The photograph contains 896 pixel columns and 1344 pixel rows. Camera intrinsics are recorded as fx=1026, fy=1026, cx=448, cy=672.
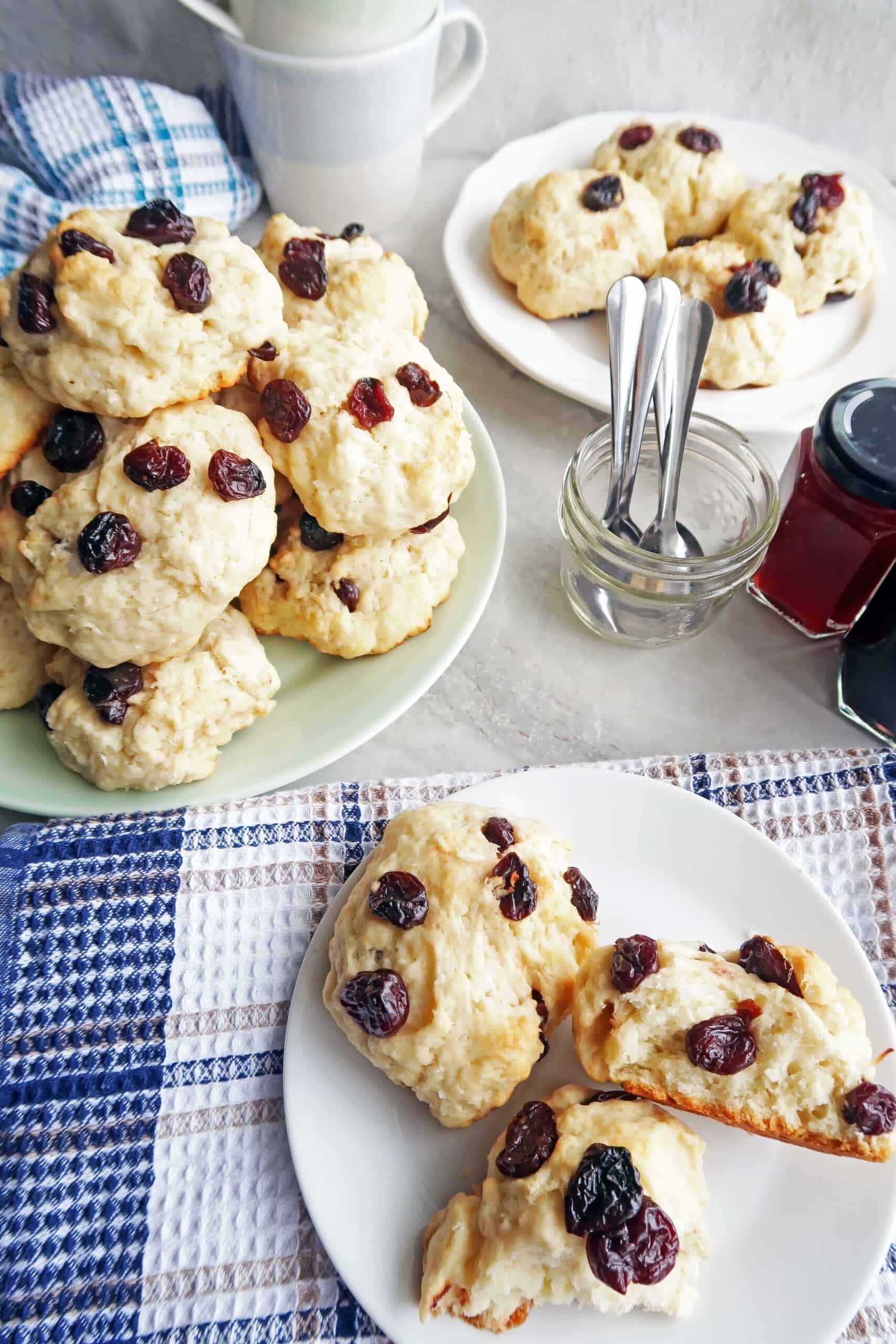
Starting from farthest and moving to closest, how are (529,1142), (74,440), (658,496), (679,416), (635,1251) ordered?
(658,496) → (679,416) → (74,440) → (529,1142) → (635,1251)

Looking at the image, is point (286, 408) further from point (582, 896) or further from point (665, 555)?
point (582, 896)

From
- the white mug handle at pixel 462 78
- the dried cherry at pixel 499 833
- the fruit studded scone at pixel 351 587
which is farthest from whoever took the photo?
the white mug handle at pixel 462 78

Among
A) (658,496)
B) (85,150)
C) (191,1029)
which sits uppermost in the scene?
(85,150)

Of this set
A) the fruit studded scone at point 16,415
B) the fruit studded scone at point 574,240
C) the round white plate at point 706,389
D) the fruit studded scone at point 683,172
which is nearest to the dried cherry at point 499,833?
the fruit studded scone at point 16,415

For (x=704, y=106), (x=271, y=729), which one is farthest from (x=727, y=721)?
(x=704, y=106)

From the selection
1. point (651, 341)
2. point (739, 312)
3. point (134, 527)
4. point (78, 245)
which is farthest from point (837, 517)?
point (78, 245)

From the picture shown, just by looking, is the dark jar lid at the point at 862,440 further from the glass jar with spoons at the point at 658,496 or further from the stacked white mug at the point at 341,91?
the stacked white mug at the point at 341,91

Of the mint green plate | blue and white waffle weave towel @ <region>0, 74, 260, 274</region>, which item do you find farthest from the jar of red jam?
blue and white waffle weave towel @ <region>0, 74, 260, 274</region>
